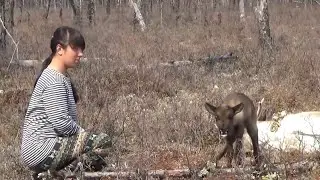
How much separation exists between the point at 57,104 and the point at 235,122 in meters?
1.75

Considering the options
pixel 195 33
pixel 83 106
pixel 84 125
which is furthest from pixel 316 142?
pixel 195 33

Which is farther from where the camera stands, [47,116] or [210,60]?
[210,60]

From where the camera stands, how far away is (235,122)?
4.93 m

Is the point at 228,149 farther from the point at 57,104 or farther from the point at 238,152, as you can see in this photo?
the point at 57,104

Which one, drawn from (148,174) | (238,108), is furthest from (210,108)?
(148,174)

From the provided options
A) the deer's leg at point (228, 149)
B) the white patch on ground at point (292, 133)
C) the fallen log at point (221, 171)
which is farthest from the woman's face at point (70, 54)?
the white patch on ground at point (292, 133)

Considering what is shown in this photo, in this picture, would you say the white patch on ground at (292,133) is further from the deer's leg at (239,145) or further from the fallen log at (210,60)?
the fallen log at (210,60)

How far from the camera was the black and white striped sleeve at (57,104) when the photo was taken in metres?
3.90

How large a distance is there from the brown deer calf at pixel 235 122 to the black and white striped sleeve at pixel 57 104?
1438 mm

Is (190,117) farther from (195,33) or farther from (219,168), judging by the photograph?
(195,33)

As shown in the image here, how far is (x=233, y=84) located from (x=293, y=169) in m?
4.44


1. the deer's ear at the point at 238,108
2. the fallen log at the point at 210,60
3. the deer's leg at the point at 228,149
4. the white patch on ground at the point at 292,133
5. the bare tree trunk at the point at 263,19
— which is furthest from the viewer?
the bare tree trunk at the point at 263,19

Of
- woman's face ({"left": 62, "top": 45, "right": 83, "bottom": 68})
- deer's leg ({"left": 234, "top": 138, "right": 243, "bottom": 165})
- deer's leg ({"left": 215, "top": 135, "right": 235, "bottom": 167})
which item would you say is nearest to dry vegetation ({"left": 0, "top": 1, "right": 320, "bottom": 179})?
deer's leg ({"left": 215, "top": 135, "right": 235, "bottom": 167})

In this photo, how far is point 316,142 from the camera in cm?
523
